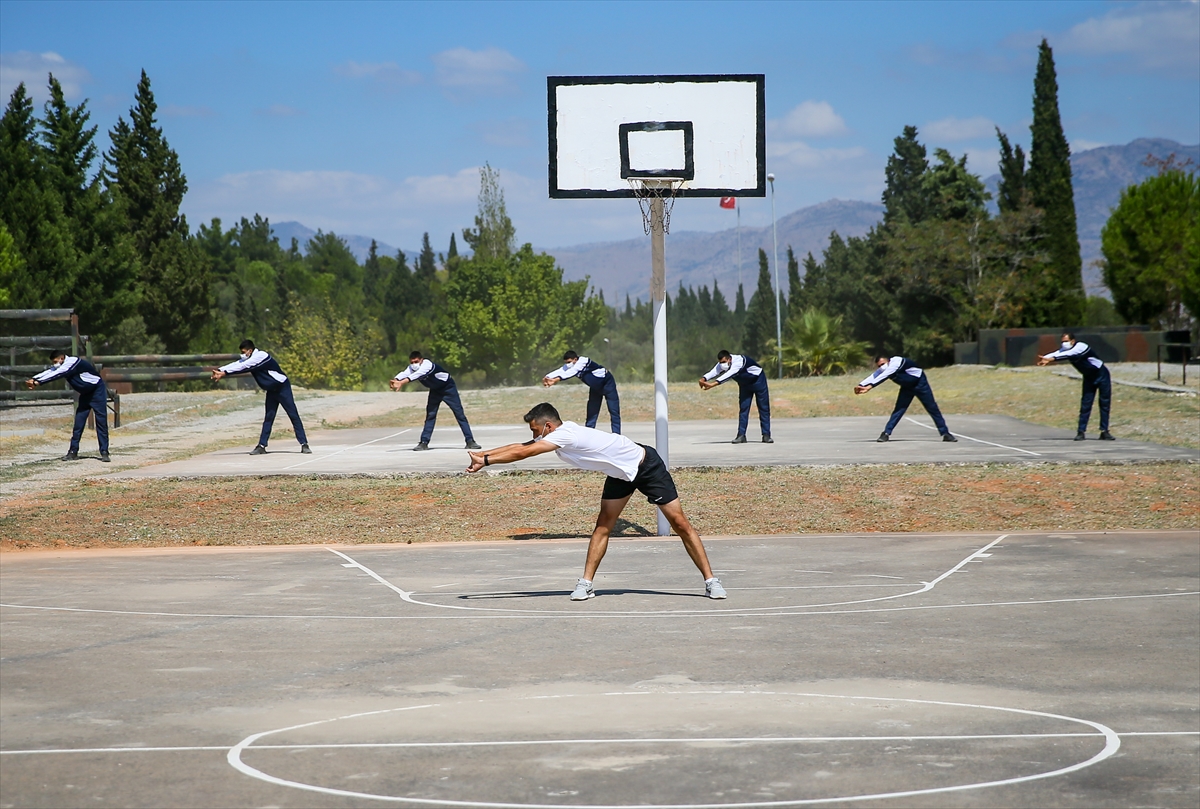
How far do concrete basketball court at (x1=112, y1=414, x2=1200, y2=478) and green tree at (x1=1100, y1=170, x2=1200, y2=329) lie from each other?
31.8m

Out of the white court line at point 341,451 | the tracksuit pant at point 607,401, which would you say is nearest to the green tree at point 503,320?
the white court line at point 341,451

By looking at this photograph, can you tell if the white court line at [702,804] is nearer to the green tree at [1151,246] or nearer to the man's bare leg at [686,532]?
the man's bare leg at [686,532]

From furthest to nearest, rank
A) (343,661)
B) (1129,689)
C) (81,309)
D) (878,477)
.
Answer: (81,309)
(878,477)
(343,661)
(1129,689)

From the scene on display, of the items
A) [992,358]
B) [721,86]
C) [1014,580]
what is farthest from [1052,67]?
[1014,580]

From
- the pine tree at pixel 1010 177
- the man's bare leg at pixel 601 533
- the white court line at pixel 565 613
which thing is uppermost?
the pine tree at pixel 1010 177

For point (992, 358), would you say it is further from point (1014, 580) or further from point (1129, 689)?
point (1129, 689)

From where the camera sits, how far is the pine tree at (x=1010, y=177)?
60.3 meters

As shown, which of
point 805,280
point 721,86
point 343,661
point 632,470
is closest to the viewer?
point 343,661

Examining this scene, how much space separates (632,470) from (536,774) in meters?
4.56

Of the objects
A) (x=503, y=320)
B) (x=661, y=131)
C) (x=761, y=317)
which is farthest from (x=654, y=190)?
(x=761, y=317)

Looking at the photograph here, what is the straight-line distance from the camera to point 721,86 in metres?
15.7

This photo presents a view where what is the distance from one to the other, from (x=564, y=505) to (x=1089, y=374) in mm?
11108

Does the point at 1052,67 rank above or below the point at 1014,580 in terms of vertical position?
above

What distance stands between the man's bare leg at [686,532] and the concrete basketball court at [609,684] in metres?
0.34
